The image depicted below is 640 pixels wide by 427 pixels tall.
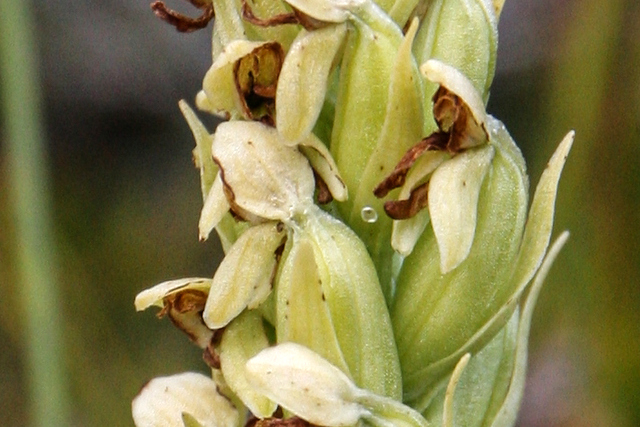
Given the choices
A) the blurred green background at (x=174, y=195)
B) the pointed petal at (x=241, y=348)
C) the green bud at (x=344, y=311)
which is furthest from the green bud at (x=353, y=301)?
the blurred green background at (x=174, y=195)

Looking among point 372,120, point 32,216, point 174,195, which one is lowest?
point 174,195

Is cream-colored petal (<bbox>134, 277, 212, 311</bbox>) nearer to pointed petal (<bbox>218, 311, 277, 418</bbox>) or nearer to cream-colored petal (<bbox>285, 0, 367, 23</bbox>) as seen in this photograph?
pointed petal (<bbox>218, 311, 277, 418</bbox>)

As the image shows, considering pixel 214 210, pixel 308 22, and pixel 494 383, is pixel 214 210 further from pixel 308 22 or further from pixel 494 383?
pixel 494 383

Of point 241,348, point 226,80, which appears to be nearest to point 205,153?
point 226,80

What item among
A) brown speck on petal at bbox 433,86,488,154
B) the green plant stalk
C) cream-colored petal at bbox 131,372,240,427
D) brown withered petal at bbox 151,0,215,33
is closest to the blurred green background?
the green plant stalk

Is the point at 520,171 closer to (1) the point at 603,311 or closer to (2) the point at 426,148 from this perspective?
(2) the point at 426,148

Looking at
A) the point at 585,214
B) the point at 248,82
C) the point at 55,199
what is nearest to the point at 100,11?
the point at 55,199
